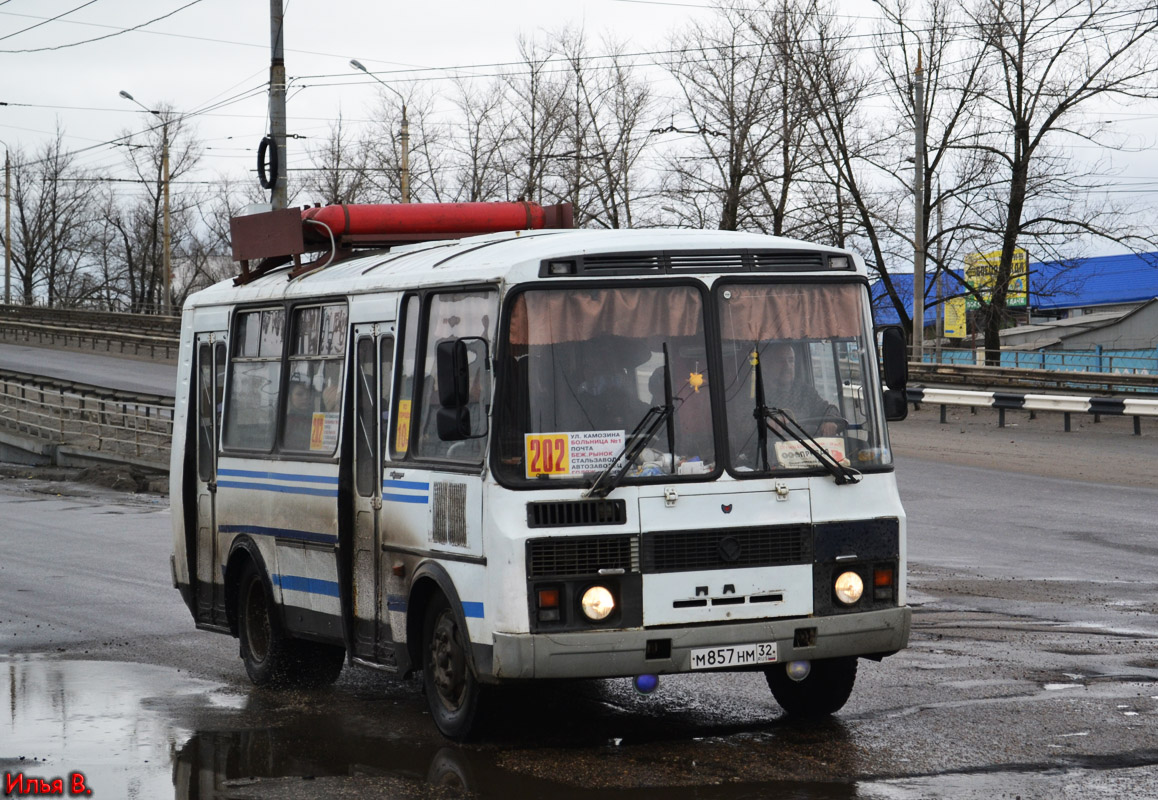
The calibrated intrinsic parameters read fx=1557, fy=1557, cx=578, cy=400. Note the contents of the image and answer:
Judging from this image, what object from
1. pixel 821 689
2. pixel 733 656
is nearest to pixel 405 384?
pixel 733 656

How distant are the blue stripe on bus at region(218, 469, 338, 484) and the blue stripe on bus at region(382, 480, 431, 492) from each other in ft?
1.96

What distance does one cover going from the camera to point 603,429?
24.3 ft

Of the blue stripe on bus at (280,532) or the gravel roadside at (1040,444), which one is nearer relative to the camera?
the blue stripe on bus at (280,532)

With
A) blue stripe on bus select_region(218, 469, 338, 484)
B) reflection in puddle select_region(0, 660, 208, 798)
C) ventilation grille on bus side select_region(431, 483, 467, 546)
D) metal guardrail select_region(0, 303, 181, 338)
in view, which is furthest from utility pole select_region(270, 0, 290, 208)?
metal guardrail select_region(0, 303, 181, 338)

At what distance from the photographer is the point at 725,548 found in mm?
7457

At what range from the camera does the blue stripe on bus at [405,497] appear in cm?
805

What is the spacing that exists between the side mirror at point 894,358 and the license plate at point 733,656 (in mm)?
1509

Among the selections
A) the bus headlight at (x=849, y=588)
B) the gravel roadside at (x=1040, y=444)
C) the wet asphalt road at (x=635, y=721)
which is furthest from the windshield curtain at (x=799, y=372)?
the gravel roadside at (x=1040, y=444)

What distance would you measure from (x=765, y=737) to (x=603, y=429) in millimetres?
1795

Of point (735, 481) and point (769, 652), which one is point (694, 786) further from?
point (735, 481)

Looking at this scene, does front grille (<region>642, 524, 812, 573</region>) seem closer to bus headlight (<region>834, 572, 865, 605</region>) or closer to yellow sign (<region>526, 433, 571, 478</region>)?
bus headlight (<region>834, 572, 865, 605</region>)

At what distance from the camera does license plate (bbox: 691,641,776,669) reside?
7359 millimetres

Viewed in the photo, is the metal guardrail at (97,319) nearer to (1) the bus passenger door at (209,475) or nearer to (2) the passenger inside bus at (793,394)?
(1) the bus passenger door at (209,475)

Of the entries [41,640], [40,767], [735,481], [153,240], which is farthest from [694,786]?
[153,240]
